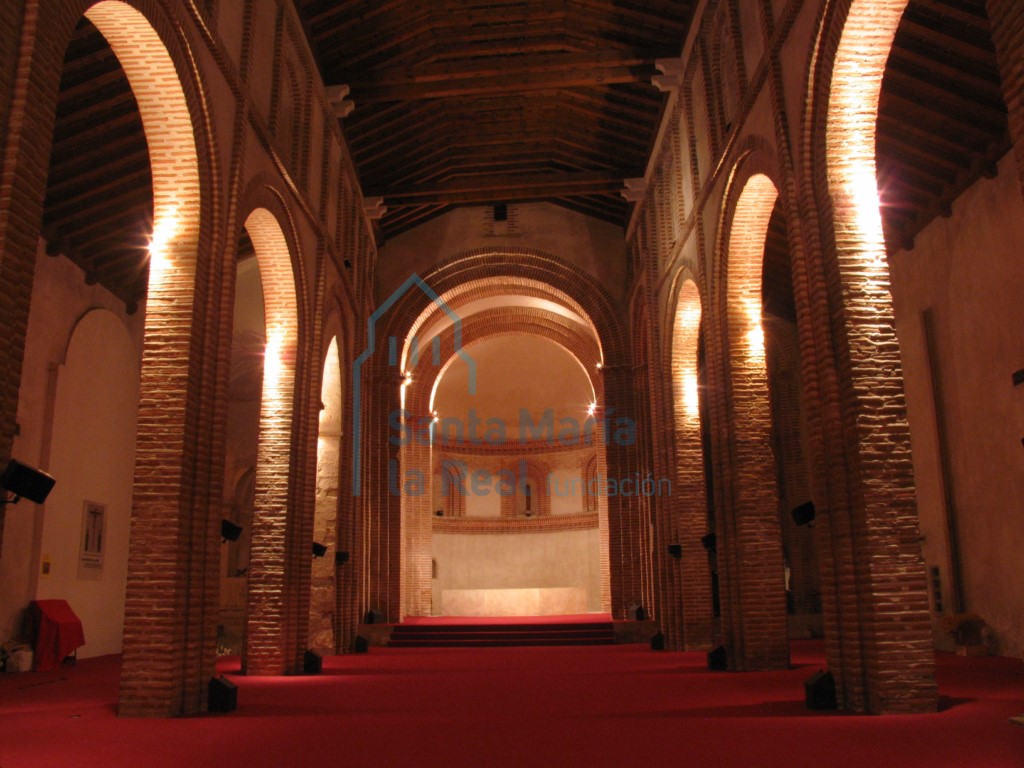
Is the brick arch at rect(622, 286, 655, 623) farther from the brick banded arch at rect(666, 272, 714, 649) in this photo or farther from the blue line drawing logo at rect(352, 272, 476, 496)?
the blue line drawing logo at rect(352, 272, 476, 496)

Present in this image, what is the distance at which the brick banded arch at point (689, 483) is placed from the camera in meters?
12.5

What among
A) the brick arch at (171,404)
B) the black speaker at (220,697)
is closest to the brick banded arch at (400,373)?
the brick arch at (171,404)

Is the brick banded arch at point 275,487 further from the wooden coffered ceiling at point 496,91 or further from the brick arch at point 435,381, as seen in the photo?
the brick arch at point 435,381

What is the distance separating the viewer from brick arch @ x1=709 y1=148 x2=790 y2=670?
31.5 feet

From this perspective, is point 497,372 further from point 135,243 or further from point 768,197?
point 768,197

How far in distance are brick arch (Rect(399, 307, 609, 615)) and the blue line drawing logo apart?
210 mm

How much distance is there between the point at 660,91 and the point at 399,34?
392cm

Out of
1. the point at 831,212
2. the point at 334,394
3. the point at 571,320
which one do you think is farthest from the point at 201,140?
the point at 571,320

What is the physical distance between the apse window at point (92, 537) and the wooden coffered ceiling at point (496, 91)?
6.82 metres

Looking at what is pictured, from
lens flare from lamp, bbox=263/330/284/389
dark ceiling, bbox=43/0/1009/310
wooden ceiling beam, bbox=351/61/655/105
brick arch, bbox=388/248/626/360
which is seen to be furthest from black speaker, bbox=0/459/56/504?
brick arch, bbox=388/248/626/360

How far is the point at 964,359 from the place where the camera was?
11.3m

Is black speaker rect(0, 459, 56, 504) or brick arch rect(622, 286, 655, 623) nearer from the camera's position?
black speaker rect(0, 459, 56, 504)

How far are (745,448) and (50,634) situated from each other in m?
8.62

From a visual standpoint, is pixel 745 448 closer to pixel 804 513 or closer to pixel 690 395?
pixel 804 513
